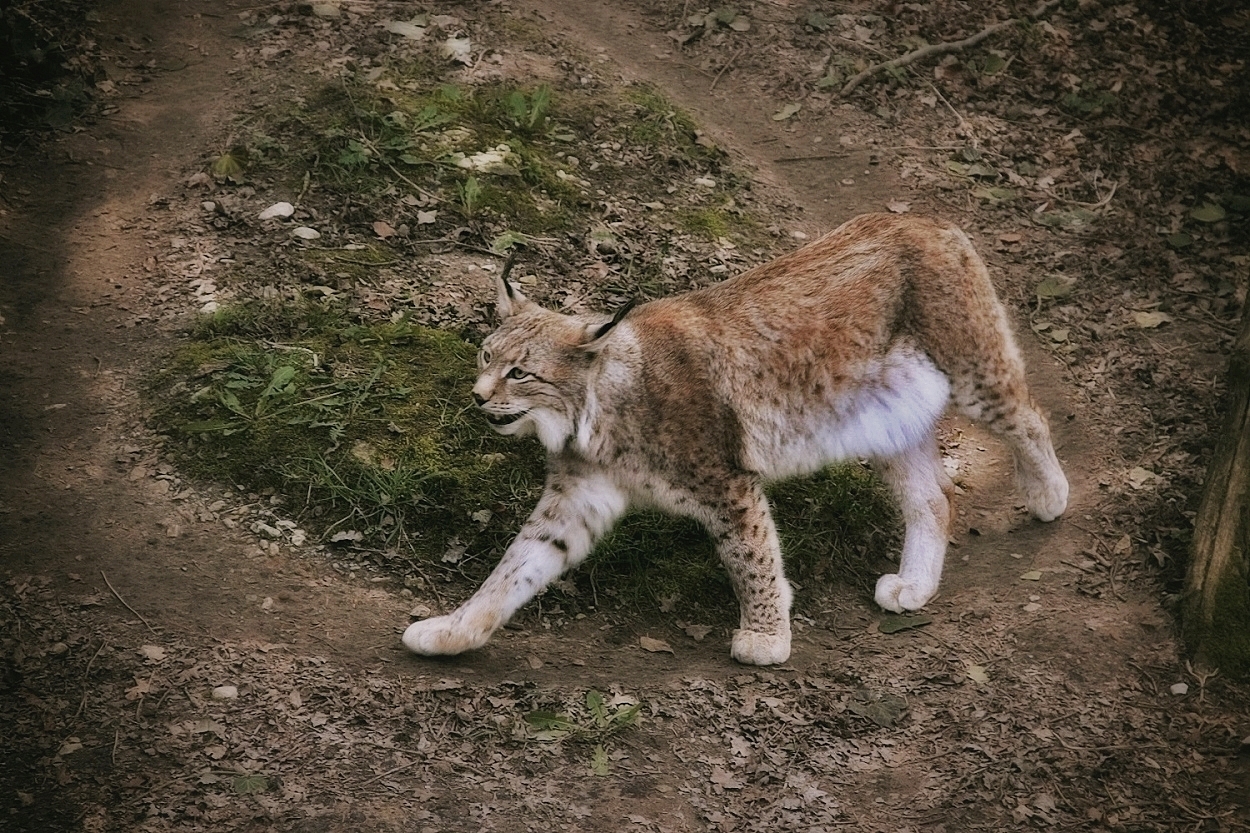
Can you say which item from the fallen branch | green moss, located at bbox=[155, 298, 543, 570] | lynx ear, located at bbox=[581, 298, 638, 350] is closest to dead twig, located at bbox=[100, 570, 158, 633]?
green moss, located at bbox=[155, 298, 543, 570]

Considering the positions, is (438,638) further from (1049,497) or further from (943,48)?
(943,48)

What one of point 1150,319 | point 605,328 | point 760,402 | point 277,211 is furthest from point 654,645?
point 1150,319

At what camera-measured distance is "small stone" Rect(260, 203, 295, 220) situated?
19.8ft

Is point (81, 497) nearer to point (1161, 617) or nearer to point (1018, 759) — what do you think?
point (1018, 759)

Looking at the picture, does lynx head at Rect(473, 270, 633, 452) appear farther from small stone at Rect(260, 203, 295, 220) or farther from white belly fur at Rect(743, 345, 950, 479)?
small stone at Rect(260, 203, 295, 220)

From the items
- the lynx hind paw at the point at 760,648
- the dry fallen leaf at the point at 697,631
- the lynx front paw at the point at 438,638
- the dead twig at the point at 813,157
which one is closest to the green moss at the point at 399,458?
the dry fallen leaf at the point at 697,631

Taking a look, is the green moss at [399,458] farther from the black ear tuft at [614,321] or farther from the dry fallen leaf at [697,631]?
the black ear tuft at [614,321]

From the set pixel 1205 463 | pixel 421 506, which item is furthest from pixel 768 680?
pixel 1205 463

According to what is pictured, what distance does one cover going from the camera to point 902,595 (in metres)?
4.93

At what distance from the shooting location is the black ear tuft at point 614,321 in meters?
4.18

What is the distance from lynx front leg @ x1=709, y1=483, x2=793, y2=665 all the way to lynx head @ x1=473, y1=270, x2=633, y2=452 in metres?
0.73

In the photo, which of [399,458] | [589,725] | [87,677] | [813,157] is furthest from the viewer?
[813,157]

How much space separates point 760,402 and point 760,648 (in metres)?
1.00

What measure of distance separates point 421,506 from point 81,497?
4.42ft
